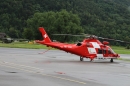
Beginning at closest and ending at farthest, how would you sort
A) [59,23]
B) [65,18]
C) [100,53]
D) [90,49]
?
[90,49] < [100,53] < [59,23] < [65,18]

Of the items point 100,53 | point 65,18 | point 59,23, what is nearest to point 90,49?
point 100,53

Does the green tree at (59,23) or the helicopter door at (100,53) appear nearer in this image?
the helicopter door at (100,53)

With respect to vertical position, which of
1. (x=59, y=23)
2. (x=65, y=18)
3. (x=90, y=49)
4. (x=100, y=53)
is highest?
(x=65, y=18)

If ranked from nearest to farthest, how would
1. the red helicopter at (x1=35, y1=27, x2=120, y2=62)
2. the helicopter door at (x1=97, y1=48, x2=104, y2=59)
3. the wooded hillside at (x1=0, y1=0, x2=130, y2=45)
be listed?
1. the red helicopter at (x1=35, y1=27, x2=120, y2=62)
2. the helicopter door at (x1=97, y1=48, x2=104, y2=59)
3. the wooded hillside at (x1=0, y1=0, x2=130, y2=45)

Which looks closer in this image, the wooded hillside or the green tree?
the green tree

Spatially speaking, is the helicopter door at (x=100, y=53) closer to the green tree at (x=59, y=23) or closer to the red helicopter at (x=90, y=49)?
the red helicopter at (x=90, y=49)

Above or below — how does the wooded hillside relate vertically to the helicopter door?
above

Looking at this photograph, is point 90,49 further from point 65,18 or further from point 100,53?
point 65,18

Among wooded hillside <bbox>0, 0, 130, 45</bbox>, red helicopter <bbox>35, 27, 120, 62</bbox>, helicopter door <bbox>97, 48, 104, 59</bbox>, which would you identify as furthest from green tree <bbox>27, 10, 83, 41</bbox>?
helicopter door <bbox>97, 48, 104, 59</bbox>

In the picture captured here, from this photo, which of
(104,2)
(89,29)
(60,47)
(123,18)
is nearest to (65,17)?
(89,29)

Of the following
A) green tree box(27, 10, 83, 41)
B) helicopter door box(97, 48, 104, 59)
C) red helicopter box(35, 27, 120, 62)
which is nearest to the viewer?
red helicopter box(35, 27, 120, 62)

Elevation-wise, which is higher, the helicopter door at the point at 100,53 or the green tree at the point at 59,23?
the green tree at the point at 59,23

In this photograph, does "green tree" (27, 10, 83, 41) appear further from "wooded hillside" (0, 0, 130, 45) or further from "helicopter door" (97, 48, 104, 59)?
"helicopter door" (97, 48, 104, 59)

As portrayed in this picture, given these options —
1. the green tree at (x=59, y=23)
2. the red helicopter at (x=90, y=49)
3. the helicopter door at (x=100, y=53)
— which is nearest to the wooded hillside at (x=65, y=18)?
the green tree at (x=59, y=23)
